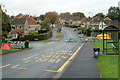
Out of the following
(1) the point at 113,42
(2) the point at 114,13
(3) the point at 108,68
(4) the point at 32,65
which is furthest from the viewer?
(2) the point at 114,13

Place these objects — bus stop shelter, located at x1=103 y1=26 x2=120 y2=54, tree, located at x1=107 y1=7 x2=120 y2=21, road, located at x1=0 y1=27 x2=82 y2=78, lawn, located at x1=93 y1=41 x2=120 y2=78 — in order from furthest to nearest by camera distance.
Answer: tree, located at x1=107 y1=7 x2=120 y2=21
bus stop shelter, located at x1=103 y1=26 x2=120 y2=54
road, located at x1=0 y1=27 x2=82 y2=78
lawn, located at x1=93 y1=41 x2=120 y2=78

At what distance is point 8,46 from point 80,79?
73.2 feet

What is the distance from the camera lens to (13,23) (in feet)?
249

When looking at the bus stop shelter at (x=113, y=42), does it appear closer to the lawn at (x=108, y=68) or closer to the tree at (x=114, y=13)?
the lawn at (x=108, y=68)

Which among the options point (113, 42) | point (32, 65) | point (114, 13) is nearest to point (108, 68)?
point (32, 65)

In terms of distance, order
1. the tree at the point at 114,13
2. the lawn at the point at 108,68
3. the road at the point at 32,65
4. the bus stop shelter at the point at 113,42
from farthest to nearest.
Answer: the tree at the point at 114,13 → the bus stop shelter at the point at 113,42 → the road at the point at 32,65 → the lawn at the point at 108,68

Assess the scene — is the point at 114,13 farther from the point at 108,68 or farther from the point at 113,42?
the point at 108,68

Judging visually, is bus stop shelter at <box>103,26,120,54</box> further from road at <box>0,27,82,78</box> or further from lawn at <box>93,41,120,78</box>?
lawn at <box>93,41,120,78</box>

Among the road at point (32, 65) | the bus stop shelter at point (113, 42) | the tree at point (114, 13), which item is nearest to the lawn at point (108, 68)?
the road at point (32, 65)

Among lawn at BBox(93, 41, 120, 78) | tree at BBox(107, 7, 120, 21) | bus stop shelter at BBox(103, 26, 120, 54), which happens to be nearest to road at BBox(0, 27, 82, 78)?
lawn at BBox(93, 41, 120, 78)

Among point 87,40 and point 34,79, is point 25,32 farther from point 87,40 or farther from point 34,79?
point 34,79

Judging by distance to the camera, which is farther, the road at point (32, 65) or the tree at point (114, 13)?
the tree at point (114, 13)

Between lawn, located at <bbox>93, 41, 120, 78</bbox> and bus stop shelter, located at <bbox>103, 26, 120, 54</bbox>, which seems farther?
bus stop shelter, located at <bbox>103, 26, 120, 54</bbox>

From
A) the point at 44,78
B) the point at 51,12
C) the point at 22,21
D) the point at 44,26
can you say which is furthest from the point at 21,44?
the point at 51,12
